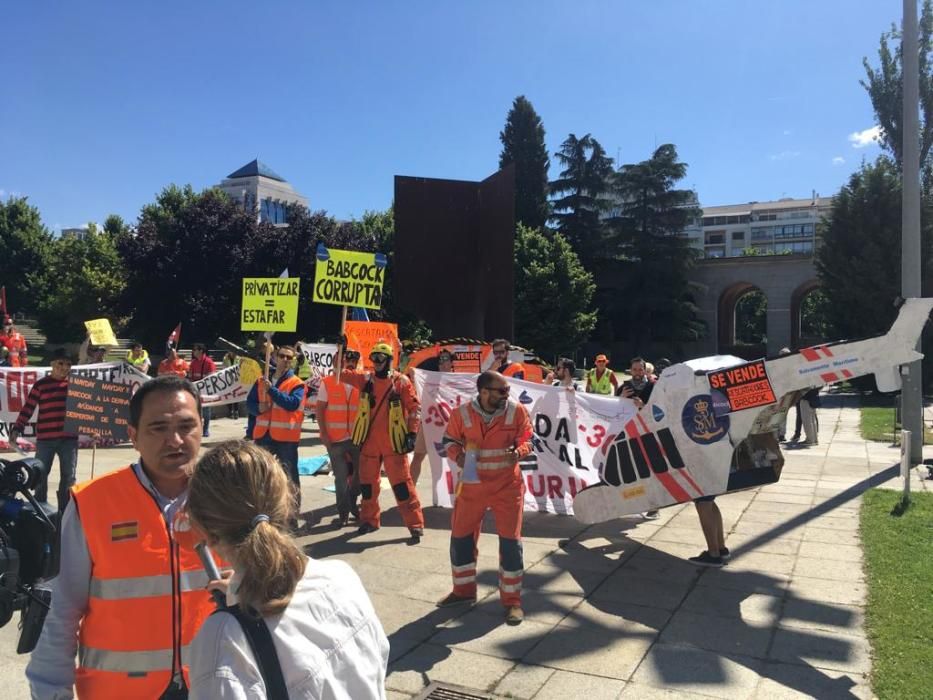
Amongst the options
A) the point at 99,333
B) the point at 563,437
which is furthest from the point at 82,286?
the point at 563,437

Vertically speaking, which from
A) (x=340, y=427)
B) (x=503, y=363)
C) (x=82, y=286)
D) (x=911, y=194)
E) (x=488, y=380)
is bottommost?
(x=340, y=427)

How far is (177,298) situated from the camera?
32.0 m

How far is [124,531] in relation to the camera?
223cm

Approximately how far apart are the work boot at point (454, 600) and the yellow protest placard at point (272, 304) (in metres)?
4.51

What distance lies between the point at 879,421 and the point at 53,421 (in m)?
18.3

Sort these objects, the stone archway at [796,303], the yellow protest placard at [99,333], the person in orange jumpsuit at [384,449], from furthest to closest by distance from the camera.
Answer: the stone archway at [796,303]
the yellow protest placard at [99,333]
the person in orange jumpsuit at [384,449]

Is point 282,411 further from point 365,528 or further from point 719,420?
point 719,420

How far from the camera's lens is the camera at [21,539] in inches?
136

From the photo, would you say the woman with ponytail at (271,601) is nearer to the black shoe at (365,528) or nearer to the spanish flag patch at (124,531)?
the spanish flag patch at (124,531)

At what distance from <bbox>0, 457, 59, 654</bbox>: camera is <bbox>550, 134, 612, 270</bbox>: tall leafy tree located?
5156 cm

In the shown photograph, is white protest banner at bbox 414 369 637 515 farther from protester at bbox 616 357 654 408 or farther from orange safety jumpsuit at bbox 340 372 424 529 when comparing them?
orange safety jumpsuit at bbox 340 372 424 529

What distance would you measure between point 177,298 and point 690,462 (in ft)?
97.1

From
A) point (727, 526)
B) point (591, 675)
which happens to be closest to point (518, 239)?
point (727, 526)

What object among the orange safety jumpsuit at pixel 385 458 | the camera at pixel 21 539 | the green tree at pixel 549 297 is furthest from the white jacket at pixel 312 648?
the green tree at pixel 549 297
